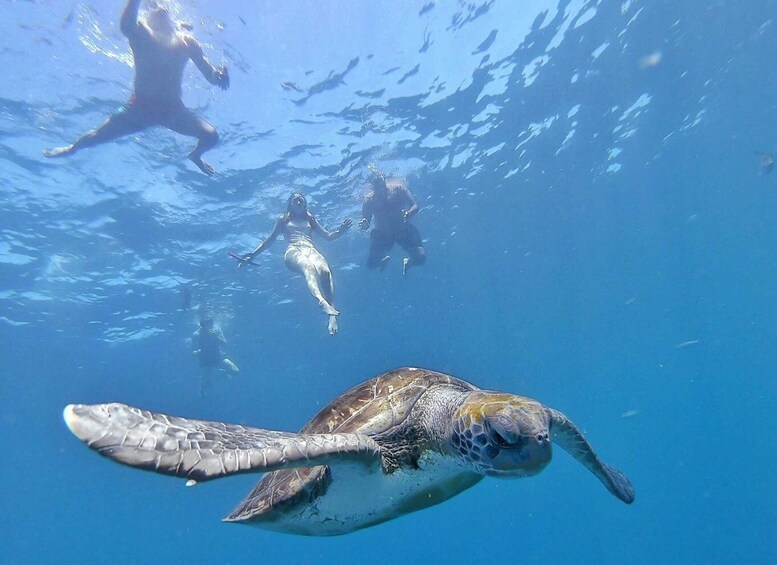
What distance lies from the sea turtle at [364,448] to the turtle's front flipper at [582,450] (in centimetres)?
1

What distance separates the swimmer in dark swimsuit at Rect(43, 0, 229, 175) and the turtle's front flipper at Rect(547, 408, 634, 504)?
886 centimetres

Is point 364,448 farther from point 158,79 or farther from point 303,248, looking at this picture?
point 303,248

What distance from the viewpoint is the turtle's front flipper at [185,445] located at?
211 centimetres

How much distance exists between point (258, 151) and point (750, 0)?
1680 centimetres

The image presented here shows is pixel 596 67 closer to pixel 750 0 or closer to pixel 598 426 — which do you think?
pixel 750 0

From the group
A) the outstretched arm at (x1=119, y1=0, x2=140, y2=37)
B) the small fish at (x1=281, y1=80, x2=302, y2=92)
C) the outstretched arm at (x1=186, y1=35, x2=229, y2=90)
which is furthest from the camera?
the small fish at (x1=281, y1=80, x2=302, y2=92)

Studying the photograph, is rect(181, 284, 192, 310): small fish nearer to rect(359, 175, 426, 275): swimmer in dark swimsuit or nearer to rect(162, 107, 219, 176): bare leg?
rect(359, 175, 426, 275): swimmer in dark swimsuit

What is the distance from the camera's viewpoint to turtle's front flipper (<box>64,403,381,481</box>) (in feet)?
6.93

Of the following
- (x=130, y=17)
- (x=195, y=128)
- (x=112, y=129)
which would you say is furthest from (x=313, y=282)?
(x=130, y=17)

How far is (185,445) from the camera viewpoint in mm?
2297

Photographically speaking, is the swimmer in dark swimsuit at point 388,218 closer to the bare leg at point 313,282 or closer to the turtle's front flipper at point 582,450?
the bare leg at point 313,282

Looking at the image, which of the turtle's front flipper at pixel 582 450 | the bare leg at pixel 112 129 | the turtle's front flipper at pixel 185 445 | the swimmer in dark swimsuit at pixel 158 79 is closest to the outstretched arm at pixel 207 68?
the swimmer in dark swimsuit at pixel 158 79

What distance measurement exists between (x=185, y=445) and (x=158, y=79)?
1025 centimetres

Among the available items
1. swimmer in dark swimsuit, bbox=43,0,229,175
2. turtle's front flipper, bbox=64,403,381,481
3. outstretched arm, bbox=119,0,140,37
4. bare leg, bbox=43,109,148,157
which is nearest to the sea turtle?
turtle's front flipper, bbox=64,403,381,481
